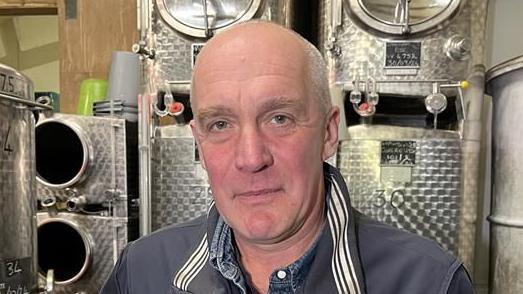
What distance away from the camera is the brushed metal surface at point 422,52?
2.12 m

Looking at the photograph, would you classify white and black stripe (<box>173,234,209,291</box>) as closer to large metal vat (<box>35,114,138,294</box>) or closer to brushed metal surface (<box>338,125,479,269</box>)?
brushed metal surface (<box>338,125,479,269</box>)

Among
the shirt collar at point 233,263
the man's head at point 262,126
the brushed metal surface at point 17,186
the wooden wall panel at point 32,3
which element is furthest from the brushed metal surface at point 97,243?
the wooden wall panel at point 32,3

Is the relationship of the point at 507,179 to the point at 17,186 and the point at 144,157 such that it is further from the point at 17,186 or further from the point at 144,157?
the point at 17,186

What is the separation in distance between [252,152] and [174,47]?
143 centimetres

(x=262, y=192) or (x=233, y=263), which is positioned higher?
(x=262, y=192)

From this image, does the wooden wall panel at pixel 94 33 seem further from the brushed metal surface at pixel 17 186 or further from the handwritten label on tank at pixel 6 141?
the handwritten label on tank at pixel 6 141

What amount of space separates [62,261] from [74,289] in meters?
0.19

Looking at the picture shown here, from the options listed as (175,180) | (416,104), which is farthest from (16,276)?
(416,104)

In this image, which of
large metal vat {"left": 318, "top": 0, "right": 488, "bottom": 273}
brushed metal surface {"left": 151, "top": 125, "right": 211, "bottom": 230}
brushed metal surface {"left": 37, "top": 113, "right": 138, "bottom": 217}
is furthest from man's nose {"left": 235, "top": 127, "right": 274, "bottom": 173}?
brushed metal surface {"left": 37, "top": 113, "right": 138, "bottom": 217}

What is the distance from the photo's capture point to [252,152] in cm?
106

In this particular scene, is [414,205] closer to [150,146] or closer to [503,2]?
[150,146]

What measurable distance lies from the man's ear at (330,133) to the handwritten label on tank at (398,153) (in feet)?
3.17

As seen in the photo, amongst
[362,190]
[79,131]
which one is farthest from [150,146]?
[362,190]

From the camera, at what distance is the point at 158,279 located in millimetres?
1298
